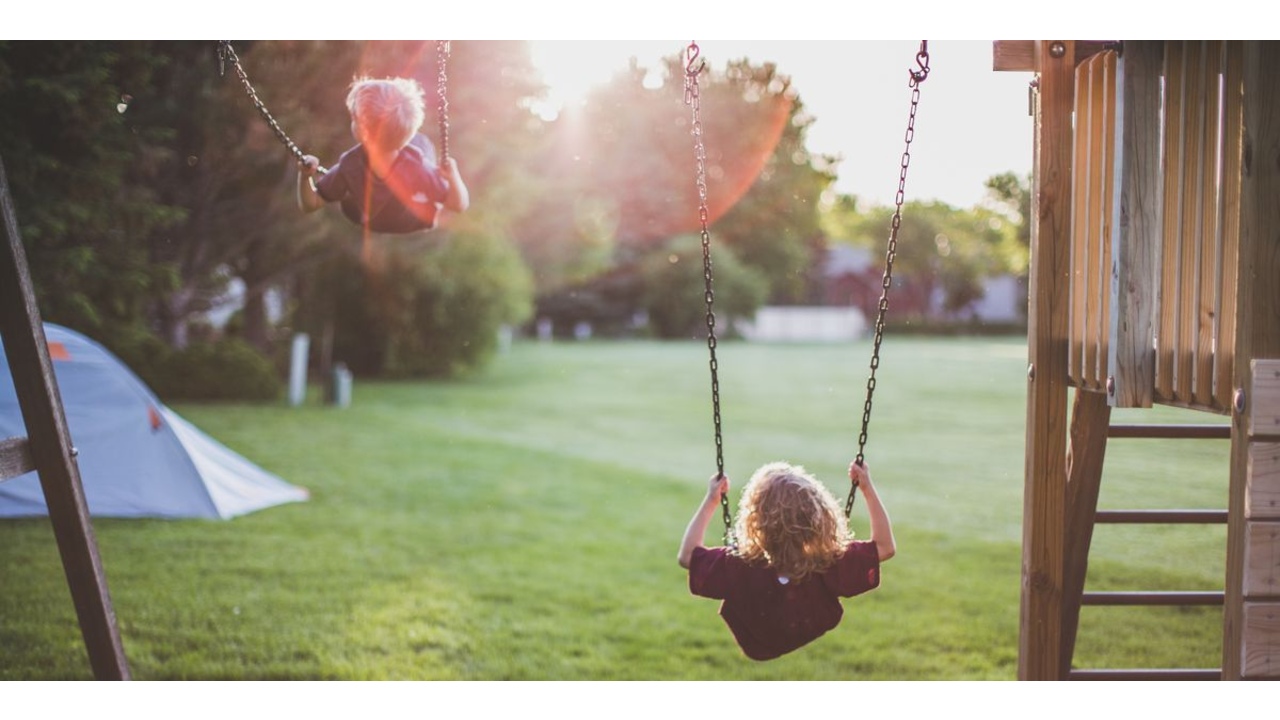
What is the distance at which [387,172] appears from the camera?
3219 millimetres

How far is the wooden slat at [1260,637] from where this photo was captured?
2.23m

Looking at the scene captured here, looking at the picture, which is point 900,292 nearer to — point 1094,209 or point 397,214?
point 1094,209

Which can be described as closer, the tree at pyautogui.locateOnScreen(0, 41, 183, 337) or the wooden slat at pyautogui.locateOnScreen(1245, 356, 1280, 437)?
the wooden slat at pyautogui.locateOnScreen(1245, 356, 1280, 437)

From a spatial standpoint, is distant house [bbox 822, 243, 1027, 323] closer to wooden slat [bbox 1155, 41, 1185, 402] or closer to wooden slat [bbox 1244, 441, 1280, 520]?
wooden slat [bbox 1155, 41, 1185, 402]

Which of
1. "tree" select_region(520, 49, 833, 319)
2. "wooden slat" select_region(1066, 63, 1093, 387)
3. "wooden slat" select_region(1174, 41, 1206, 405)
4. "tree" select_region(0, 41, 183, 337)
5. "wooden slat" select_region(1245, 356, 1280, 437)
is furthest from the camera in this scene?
"tree" select_region(520, 49, 833, 319)

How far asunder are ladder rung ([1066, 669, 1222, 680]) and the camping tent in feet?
17.7

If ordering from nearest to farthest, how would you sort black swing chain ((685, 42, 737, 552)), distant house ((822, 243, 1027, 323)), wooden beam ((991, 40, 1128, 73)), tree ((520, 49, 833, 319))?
black swing chain ((685, 42, 737, 552))
wooden beam ((991, 40, 1128, 73))
tree ((520, 49, 833, 319))
distant house ((822, 243, 1027, 323))

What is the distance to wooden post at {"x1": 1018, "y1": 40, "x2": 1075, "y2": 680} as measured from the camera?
9.70ft

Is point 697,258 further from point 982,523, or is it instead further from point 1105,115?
point 1105,115

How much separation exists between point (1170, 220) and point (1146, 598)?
55.0 inches

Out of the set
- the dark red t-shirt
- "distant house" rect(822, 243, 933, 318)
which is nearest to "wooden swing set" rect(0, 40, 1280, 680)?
the dark red t-shirt

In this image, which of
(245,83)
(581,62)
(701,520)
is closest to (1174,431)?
(701,520)

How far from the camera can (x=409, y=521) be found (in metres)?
7.09
